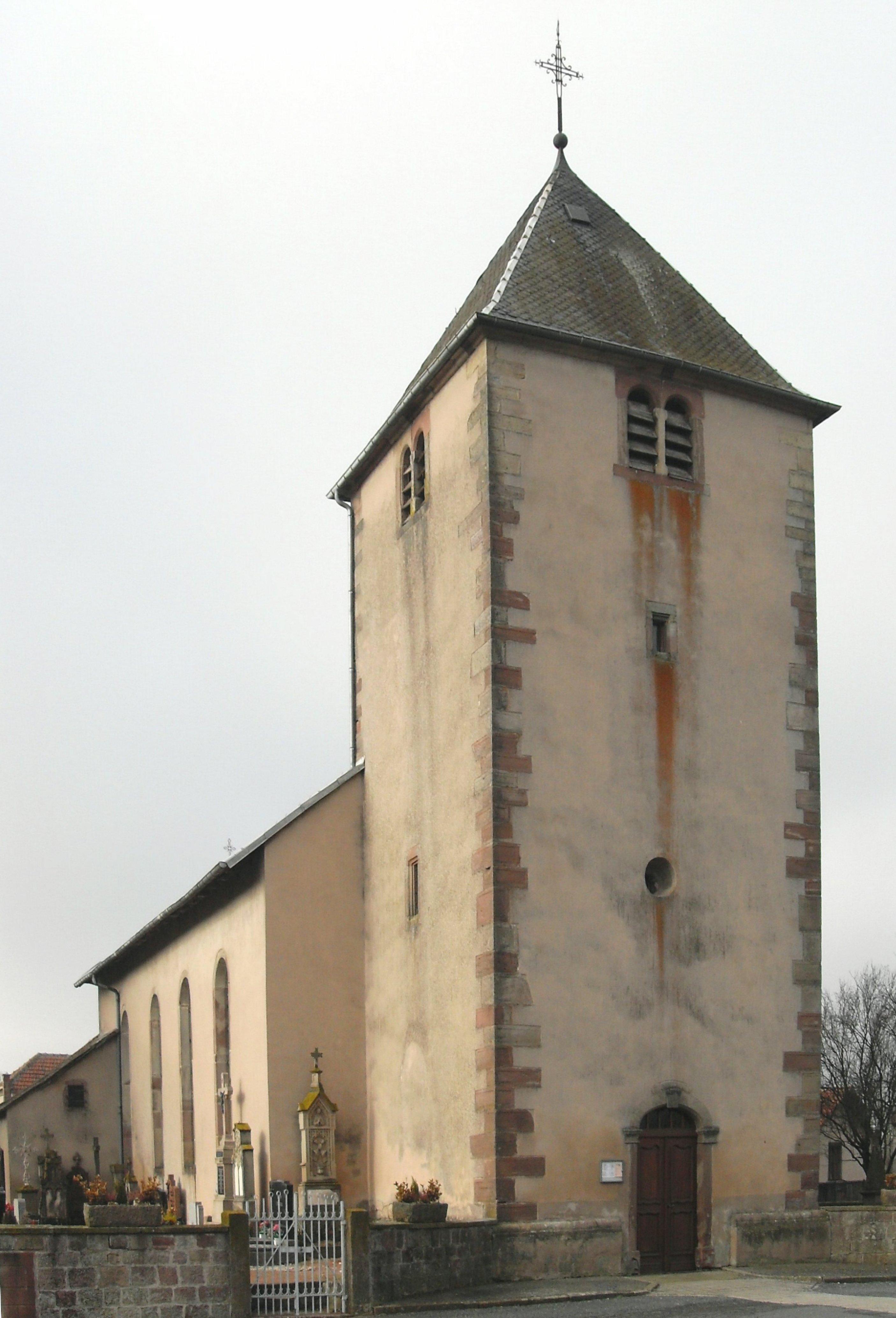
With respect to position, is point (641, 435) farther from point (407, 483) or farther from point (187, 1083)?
point (187, 1083)

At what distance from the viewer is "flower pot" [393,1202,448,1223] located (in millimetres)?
17969

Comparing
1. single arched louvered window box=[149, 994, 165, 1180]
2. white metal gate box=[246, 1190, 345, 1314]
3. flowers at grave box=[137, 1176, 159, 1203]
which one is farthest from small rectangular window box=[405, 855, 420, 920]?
single arched louvered window box=[149, 994, 165, 1180]

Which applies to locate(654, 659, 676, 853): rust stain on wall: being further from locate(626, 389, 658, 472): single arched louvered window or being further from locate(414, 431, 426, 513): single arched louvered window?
locate(414, 431, 426, 513): single arched louvered window

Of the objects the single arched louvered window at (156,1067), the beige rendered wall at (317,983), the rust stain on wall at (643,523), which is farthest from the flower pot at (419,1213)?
the single arched louvered window at (156,1067)

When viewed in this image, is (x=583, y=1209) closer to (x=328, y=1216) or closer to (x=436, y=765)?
(x=328, y=1216)

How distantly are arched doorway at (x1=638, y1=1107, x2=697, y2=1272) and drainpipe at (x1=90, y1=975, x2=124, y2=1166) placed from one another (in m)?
17.6

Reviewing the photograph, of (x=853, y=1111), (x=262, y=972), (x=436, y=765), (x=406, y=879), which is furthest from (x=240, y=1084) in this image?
(x=853, y=1111)

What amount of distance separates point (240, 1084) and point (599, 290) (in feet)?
40.3

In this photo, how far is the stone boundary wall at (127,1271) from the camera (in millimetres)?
16000

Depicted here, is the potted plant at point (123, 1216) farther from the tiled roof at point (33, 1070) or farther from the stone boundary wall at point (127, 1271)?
the tiled roof at point (33, 1070)

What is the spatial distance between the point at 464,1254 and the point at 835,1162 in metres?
47.9

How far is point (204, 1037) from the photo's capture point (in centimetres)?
2722

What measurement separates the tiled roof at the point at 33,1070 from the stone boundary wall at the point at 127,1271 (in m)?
31.8

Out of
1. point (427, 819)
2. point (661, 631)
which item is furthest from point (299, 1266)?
point (661, 631)
